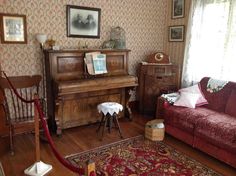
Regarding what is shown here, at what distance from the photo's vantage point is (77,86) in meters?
3.51

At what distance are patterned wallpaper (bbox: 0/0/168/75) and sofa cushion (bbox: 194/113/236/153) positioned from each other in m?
2.11

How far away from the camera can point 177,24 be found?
4797 mm

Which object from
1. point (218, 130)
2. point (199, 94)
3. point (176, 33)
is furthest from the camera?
point (176, 33)

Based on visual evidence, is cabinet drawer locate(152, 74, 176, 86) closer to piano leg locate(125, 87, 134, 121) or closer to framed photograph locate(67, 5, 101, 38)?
piano leg locate(125, 87, 134, 121)

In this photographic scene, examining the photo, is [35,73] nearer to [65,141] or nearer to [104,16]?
[65,141]

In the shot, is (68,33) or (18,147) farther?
(68,33)

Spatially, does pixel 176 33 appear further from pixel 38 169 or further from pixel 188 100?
pixel 38 169

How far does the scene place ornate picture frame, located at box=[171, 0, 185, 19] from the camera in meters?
4.65

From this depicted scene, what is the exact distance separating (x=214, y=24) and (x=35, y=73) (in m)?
3.24

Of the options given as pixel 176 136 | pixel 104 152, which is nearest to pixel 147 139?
pixel 176 136

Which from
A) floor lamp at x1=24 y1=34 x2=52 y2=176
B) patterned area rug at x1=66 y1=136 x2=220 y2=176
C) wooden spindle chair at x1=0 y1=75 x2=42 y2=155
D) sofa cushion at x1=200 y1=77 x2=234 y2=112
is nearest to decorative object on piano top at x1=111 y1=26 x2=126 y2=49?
wooden spindle chair at x1=0 y1=75 x2=42 y2=155

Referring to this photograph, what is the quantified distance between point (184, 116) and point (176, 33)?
2.19 meters

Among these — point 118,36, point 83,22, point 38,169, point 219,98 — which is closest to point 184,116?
point 219,98

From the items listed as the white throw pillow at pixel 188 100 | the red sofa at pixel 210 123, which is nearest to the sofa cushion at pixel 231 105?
the red sofa at pixel 210 123
